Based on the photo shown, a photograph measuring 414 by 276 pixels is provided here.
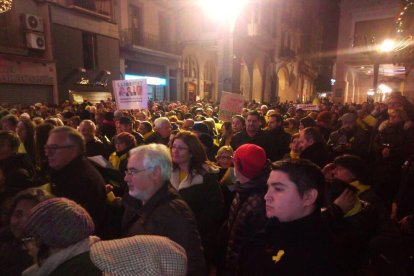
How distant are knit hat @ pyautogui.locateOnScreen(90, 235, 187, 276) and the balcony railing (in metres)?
24.6

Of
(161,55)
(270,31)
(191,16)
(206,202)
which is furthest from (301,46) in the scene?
(206,202)

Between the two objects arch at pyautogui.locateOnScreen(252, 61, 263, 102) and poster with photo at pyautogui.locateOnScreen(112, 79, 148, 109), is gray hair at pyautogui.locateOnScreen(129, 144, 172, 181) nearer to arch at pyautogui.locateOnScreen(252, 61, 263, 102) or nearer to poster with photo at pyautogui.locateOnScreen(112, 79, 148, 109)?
poster with photo at pyautogui.locateOnScreen(112, 79, 148, 109)

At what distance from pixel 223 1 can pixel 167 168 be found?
20008mm

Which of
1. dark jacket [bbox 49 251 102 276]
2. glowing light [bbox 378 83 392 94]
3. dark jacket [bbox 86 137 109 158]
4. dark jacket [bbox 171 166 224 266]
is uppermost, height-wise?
glowing light [bbox 378 83 392 94]

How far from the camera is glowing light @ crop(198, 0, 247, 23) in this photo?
20.4 m

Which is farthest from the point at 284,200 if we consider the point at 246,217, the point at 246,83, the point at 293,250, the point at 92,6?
the point at 246,83

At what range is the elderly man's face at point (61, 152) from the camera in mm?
3051

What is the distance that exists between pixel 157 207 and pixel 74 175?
42.9 inches

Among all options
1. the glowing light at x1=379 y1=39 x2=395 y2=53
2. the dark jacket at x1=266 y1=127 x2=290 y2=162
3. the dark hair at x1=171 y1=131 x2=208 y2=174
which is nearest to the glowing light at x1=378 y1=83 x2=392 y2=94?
the glowing light at x1=379 y1=39 x2=395 y2=53

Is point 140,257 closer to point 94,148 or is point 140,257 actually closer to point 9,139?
point 9,139

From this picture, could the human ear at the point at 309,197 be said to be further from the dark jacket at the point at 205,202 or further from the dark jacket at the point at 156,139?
the dark jacket at the point at 156,139

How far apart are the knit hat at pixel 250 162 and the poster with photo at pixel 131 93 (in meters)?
5.42

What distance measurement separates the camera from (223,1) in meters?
20.4

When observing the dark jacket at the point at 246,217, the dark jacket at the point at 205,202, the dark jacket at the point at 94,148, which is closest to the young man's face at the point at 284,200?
the dark jacket at the point at 246,217
